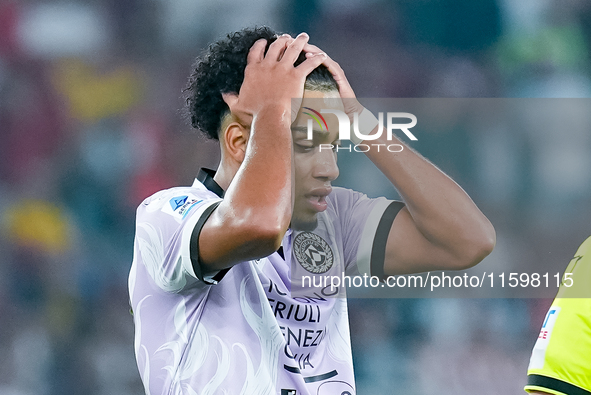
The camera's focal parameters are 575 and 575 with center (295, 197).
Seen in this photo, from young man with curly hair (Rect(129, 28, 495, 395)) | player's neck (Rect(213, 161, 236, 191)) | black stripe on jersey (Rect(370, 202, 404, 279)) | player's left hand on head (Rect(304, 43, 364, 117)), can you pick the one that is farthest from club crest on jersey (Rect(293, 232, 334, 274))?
player's left hand on head (Rect(304, 43, 364, 117))

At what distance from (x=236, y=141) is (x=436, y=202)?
0.56 metres

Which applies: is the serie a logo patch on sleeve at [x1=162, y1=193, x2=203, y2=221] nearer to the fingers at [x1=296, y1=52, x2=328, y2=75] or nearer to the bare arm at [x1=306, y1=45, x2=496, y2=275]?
the fingers at [x1=296, y1=52, x2=328, y2=75]

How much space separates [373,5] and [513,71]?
1069mm

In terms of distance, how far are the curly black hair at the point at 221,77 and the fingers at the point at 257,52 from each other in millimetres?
64

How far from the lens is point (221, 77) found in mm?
1550

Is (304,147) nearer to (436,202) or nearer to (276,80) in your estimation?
(276,80)

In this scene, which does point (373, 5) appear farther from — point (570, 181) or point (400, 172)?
point (400, 172)

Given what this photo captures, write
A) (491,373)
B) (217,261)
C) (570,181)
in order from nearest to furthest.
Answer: (217,261) → (570,181) → (491,373)

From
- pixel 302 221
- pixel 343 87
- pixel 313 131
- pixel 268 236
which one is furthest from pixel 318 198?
pixel 268 236

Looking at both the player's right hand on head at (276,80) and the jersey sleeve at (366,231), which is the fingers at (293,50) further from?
the jersey sleeve at (366,231)

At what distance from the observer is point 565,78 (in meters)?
3.63

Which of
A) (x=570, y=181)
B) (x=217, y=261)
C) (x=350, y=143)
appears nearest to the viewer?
(x=217, y=261)

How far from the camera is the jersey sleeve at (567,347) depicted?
1.31 meters

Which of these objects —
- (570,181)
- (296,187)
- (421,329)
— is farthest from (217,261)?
(421,329)
